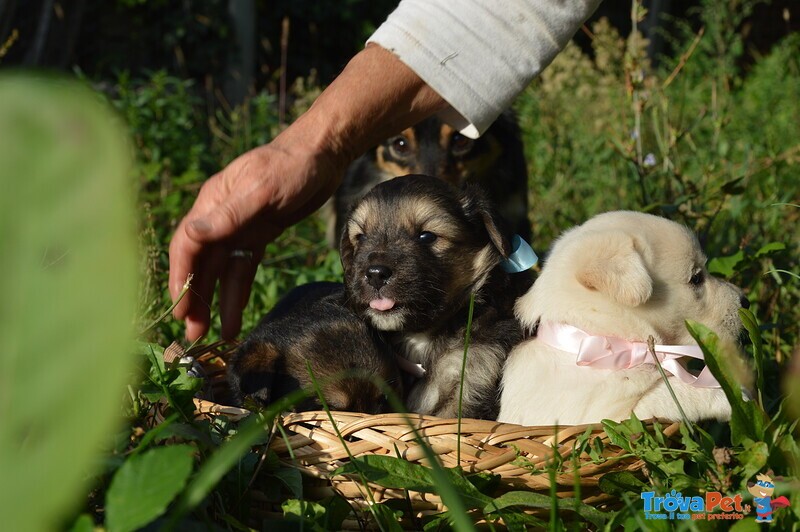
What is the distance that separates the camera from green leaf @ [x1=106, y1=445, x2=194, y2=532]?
933 millimetres

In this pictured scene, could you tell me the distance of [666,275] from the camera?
223 centimetres

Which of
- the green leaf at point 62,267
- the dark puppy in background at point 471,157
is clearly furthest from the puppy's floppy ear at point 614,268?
the dark puppy in background at point 471,157

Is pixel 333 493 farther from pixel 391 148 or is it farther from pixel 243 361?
pixel 391 148

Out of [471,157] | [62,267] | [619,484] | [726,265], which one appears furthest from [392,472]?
[471,157]

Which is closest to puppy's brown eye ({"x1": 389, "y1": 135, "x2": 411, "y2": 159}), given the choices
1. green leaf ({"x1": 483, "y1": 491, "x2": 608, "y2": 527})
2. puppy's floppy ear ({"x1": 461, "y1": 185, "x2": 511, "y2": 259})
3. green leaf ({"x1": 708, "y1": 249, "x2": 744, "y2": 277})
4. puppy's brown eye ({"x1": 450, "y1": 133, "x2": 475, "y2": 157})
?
puppy's brown eye ({"x1": 450, "y1": 133, "x2": 475, "y2": 157})

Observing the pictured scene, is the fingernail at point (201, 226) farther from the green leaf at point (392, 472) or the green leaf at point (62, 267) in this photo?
the green leaf at point (62, 267)

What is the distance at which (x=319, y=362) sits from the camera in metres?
2.43

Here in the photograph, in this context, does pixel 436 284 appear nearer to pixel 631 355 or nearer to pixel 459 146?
pixel 631 355

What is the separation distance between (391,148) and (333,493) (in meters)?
3.57

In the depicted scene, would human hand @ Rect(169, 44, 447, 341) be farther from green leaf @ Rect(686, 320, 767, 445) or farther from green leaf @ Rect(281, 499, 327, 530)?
green leaf @ Rect(686, 320, 767, 445)

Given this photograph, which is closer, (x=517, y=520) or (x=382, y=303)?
(x=517, y=520)

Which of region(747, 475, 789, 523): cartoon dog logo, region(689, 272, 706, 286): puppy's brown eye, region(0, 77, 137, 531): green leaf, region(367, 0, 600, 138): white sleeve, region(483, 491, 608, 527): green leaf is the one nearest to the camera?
region(0, 77, 137, 531): green leaf

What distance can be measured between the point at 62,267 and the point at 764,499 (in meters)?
1.41

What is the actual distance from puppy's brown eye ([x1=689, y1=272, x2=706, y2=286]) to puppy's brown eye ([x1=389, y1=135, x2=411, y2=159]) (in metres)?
2.95
